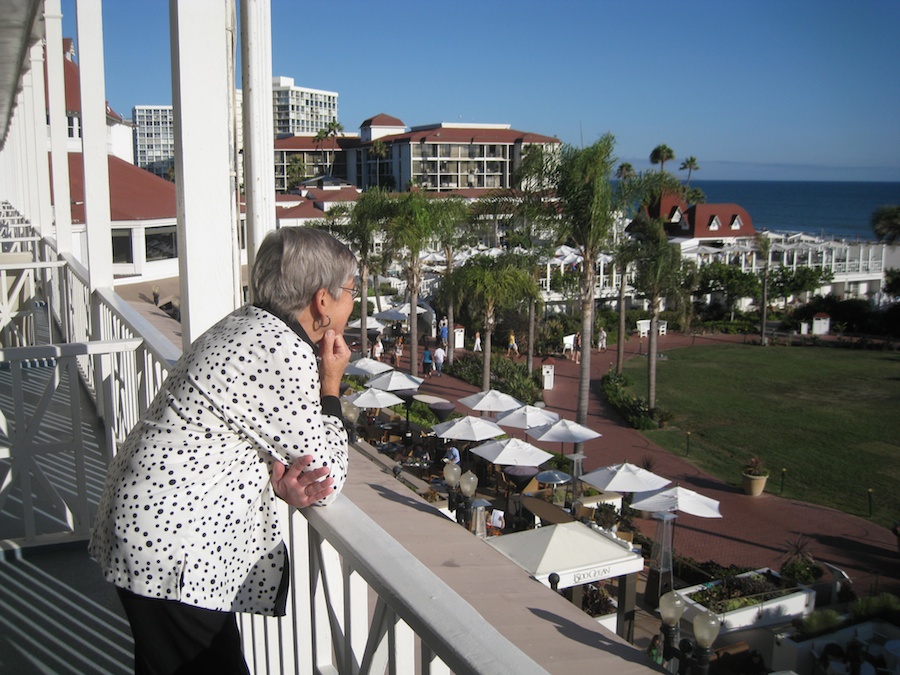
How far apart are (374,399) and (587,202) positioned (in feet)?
22.4

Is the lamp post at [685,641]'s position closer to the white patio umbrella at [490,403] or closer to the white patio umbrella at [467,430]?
the white patio umbrella at [467,430]

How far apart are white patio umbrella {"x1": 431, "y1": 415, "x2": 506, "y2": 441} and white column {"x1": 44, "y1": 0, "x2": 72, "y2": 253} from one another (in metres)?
11.0

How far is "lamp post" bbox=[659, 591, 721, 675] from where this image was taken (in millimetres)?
7277

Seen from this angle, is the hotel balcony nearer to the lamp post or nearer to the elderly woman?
the elderly woman

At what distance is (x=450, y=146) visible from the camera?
7925 centimetres

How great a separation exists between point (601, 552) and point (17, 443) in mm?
8472

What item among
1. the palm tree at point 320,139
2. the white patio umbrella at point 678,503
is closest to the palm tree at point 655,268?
the white patio umbrella at point 678,503

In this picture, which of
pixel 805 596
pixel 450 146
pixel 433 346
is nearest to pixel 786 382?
pixel 433 346

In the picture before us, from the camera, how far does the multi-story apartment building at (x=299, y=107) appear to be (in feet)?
540

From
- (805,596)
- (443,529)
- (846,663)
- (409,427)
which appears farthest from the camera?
(409,427)

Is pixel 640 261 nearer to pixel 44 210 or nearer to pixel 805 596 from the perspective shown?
pixel 805 596

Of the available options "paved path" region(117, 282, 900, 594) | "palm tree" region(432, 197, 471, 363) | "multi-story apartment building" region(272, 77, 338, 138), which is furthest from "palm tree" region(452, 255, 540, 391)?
"multi-story apartment building" region(272, 77, 338, 138)

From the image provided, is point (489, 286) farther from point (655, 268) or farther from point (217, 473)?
point (217, 473)

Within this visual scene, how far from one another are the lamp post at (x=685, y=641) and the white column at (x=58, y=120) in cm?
632
